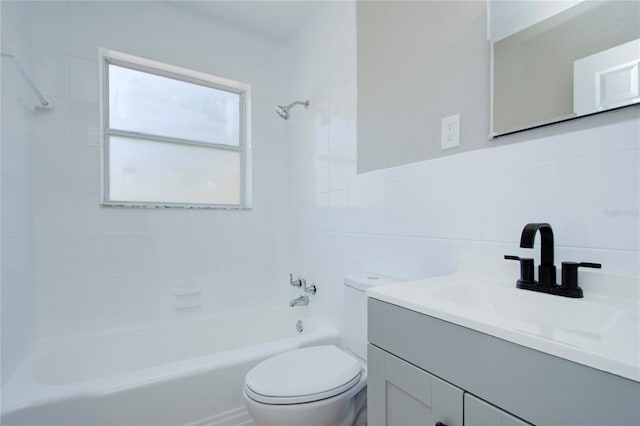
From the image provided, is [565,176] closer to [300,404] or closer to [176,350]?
[300,404]

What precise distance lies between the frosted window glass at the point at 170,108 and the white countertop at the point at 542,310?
190 centimetres

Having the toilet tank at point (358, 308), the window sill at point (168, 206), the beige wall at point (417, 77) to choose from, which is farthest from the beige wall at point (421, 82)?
the window sill at point (168, 206)

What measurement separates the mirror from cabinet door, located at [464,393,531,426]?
0.79m

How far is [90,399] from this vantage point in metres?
1.12

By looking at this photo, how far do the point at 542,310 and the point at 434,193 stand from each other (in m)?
0.56

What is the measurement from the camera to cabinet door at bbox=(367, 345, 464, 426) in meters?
0.64

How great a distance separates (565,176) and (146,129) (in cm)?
225

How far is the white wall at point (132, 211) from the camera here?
5.43 feet

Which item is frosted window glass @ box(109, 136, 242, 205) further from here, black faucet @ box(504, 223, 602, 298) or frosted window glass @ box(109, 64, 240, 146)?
black faucet @ box(504, 223, 602, 298)

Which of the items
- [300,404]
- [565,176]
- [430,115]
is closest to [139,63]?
[430,115]

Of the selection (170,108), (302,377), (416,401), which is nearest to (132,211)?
(170,108)

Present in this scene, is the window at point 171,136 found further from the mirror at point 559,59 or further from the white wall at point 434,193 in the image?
the mirror at point 559,59

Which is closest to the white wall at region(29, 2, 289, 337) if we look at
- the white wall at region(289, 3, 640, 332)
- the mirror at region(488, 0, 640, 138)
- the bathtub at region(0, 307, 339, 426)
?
the bathtub at region(0, 307, 339, 426)

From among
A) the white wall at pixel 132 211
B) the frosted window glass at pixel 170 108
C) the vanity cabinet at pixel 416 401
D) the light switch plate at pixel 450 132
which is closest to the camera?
the vanity cabinet at pixel 416 401
